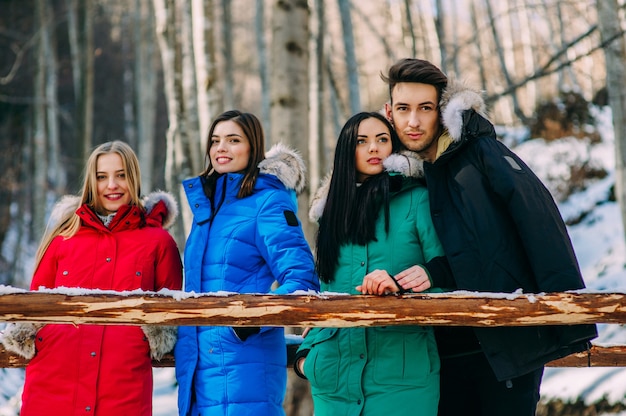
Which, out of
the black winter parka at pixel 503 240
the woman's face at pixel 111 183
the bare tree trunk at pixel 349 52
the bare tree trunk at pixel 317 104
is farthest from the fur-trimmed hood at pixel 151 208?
the bare tree trunk at pixel 349 52

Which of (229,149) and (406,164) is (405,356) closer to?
(406,164)

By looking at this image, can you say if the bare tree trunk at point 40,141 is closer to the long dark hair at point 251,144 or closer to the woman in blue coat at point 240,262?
the long dark hair at point 251,144

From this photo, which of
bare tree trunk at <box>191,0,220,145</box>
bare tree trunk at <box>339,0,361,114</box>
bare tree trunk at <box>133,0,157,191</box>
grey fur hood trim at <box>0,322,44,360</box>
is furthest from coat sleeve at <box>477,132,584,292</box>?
bare tree trunk at <box>133,0,157,191</box>

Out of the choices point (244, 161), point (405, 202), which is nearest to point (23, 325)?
point (244, 161)

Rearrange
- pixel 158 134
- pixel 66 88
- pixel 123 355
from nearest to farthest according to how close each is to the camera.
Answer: pixel 123 355 → pixel 66 88 → pixel 158 134

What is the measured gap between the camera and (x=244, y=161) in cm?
373

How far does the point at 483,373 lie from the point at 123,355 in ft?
5.77

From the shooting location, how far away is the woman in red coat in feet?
11.3

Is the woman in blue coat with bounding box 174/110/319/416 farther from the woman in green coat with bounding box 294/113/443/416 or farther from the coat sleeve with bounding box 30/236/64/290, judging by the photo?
the coat sleeve with bounding box 30/236/64/290

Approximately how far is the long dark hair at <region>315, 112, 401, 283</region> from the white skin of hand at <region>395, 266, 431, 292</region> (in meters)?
0.26

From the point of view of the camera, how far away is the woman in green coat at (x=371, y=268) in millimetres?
2961

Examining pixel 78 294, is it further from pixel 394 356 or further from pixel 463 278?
pixel 463 278

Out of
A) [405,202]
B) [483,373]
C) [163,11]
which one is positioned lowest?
[483,373]

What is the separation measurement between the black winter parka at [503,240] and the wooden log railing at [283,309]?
0.36 feet
